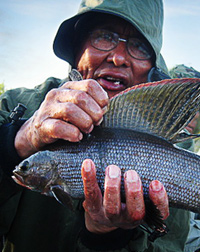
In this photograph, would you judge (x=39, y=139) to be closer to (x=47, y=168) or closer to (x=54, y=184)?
(x=47, y=168)

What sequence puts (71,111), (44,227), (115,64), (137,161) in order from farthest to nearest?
(115,64), (44,227), (137,161), (71,111)

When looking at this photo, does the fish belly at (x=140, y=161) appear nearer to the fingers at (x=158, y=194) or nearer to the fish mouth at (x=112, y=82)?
the fingers at (x=158, y=194)

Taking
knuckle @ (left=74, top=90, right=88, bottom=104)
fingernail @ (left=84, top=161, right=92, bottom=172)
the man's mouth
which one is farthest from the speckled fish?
the man's mouth

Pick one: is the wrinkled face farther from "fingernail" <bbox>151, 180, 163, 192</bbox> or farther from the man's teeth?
"fingernail" <bbox>151, 180, 163, 192</bbox>

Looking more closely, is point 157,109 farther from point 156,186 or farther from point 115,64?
point 115,64

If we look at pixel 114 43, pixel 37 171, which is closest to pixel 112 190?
pixel 37 171

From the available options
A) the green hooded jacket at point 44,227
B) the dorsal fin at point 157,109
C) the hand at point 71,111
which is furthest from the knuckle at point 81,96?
the green hooded jacket at point 44,227

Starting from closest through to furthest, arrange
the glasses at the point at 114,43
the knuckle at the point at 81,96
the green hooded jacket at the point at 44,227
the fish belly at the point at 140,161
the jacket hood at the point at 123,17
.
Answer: the knuckle at the point at 81,96, the fish belly at the point at 140,161, the green hooded jacket at the point at 44,227, the jacket hood at the point at 123,17, the glasses at the point at 114,43
